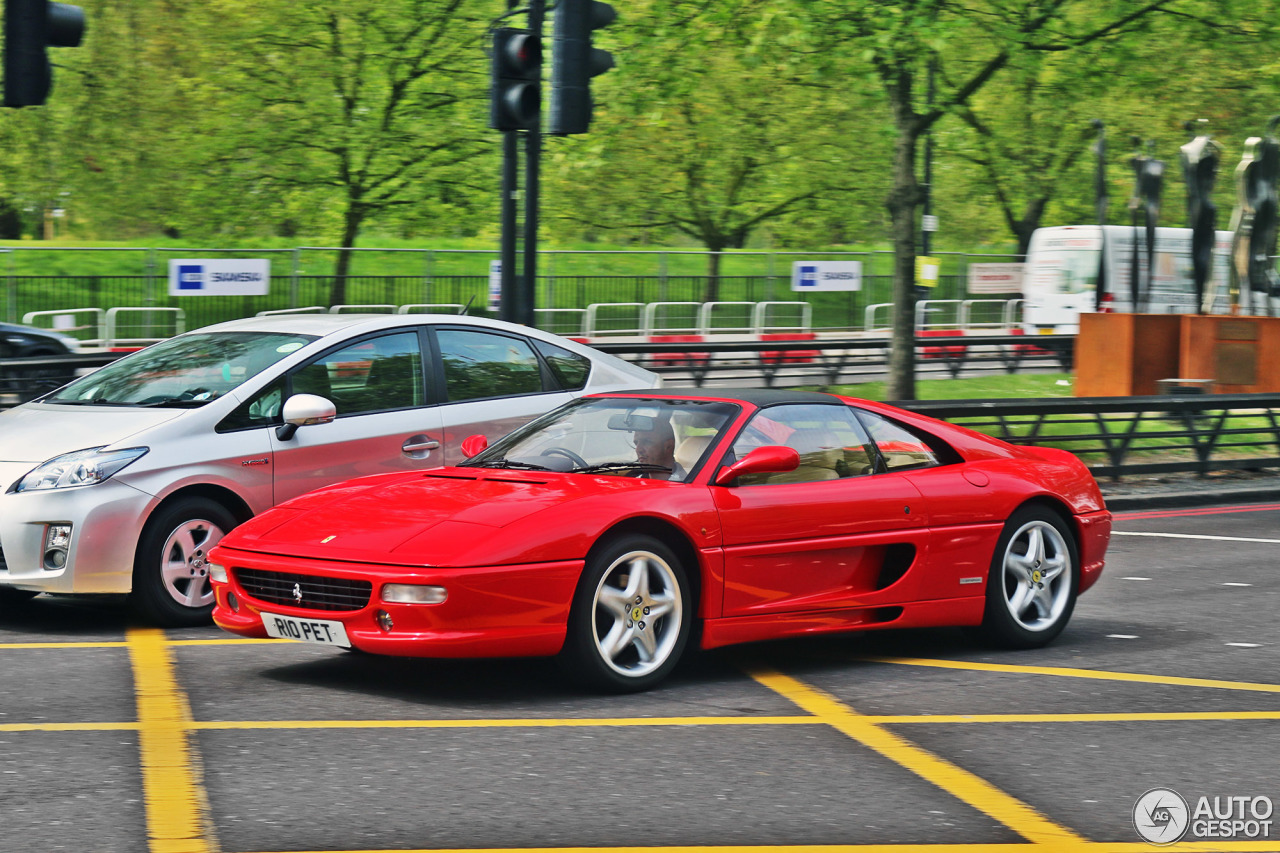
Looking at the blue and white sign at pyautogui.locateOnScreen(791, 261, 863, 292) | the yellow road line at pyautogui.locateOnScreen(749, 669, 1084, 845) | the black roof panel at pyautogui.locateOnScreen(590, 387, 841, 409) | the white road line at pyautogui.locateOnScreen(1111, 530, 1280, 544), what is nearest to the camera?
the yellow road line at pyautogui.locateOnScreen(749, 669, 1084, 845)

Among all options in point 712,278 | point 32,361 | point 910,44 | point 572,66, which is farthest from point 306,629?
point 712,278

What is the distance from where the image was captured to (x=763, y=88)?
35.8 meters

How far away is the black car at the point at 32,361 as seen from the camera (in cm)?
1750

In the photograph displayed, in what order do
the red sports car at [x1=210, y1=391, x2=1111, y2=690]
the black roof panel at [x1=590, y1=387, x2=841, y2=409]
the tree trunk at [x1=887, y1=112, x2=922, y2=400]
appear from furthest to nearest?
the tree trunk at [x1=887, y1=112, x2=922, y2=400] → the black roof panel at [x1=590, y1=387, x2=841, y2=409] → the red sports car at [x1=210, y1=391, x2=1111, y2=690]

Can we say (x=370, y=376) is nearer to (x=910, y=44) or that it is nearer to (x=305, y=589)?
(x=305, y=589)

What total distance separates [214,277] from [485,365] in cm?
2005

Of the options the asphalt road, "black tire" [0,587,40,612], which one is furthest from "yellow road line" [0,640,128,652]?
"black tire" [0,587,40,612]

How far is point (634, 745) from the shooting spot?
5.39 meters

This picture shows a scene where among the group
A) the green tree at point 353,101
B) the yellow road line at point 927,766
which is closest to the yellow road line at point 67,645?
the yellow road line at point 927,766

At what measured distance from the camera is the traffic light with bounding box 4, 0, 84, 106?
9.87 m

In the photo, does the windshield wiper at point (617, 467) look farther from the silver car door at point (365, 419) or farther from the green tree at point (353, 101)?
the green tree at point (353, 101)

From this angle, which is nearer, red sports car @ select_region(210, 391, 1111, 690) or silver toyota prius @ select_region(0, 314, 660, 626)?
red sports car @ select_region(210, 391, 1111, 690)

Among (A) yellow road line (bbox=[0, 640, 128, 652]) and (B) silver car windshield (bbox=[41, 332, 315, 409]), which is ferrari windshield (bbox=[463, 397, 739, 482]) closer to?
(B) silver car windshield (bbox=[41, 332, 315, 409])

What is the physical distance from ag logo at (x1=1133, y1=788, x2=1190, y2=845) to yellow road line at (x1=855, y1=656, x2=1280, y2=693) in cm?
187
